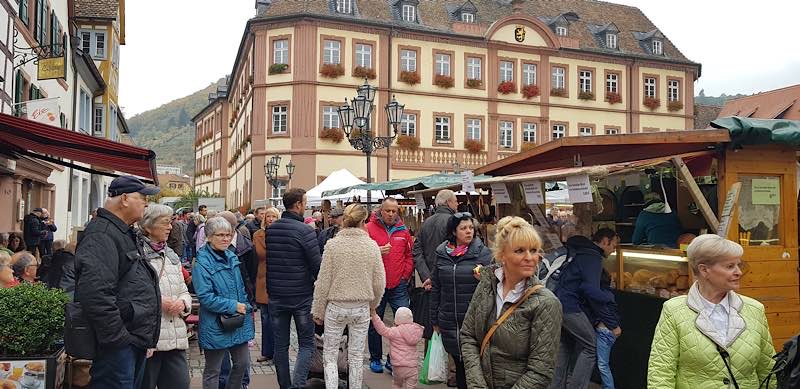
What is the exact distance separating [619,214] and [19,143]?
7.73 metres

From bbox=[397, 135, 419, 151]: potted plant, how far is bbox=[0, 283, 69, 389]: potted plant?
28809mm

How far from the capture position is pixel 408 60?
34406mm

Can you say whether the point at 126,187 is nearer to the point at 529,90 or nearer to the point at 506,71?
the point at 506,71

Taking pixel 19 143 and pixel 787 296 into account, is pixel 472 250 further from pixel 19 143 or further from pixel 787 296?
pixel 19 143

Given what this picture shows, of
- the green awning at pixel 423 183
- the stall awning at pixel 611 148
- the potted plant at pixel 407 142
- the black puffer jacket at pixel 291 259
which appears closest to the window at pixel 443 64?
the potted plant at pixel 407 142

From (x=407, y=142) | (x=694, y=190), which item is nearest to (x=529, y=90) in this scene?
(x=407, y=142)

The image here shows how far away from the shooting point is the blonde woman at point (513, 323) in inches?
133

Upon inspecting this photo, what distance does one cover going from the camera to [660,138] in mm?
6613

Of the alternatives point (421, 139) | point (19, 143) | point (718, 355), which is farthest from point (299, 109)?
point (718, 355)

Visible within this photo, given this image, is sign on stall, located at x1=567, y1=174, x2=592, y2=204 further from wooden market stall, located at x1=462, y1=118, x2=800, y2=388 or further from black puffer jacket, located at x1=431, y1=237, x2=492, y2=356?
black puffer jacket, located at x1=431, y1=237, x2=492, y2=356

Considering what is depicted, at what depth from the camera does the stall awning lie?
6146 millimetres

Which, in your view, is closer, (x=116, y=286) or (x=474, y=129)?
(x=116, y=286)

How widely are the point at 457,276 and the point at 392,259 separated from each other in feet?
7.08

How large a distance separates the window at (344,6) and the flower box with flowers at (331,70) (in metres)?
2.87
